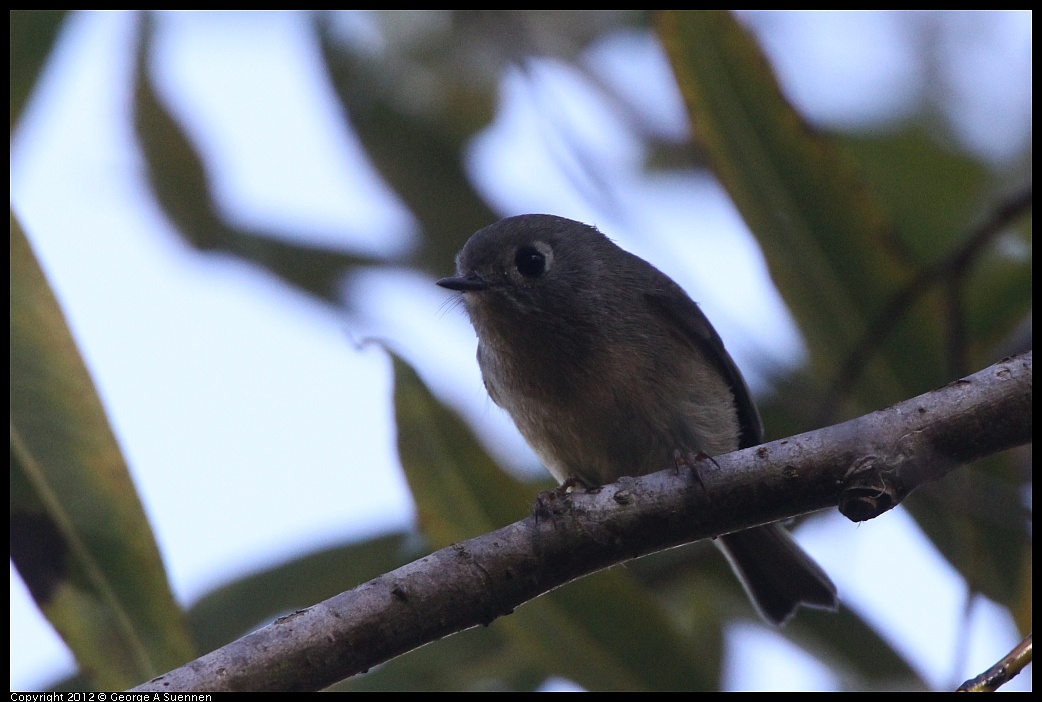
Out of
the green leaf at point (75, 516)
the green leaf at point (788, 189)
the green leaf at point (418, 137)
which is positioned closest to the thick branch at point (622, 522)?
the green leaf at point (75, 516)

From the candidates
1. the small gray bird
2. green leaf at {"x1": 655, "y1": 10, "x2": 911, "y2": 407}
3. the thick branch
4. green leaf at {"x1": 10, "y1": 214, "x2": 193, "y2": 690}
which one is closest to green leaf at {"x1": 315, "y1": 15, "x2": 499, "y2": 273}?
the small gray bird

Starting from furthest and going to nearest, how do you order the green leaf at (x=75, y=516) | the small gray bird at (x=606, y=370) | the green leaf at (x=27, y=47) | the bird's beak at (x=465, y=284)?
1. the green leaf at (x=27, y=47)
2. the bird's beak at (x=465, y=284)
3. the small gray bird at (x=606, y=370)
4. the green leaf at (x=75, y=516)

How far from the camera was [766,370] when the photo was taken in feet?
12.0

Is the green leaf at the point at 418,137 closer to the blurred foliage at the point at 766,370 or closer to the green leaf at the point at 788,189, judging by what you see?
the blurred foliage at the point at 766,370

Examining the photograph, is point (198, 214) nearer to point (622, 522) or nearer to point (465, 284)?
point (465, 284)

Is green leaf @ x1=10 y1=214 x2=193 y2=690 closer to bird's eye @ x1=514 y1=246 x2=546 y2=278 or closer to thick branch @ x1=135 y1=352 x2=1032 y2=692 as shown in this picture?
thick branch @ x1=135 y1=352 x2=1032 y2=692

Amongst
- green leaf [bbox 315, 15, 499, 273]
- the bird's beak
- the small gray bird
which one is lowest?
the small gray bird

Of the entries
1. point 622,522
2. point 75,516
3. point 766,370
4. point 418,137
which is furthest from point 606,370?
point 418,137

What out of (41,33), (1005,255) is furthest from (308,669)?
(1005,255)

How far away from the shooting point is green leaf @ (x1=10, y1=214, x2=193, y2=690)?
278 centimetres

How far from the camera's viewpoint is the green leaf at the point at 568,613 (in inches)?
125

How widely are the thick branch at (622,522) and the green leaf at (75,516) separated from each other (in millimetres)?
751

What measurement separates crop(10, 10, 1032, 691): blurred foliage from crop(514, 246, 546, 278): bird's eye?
619mm

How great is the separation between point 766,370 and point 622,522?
4.93 ft
